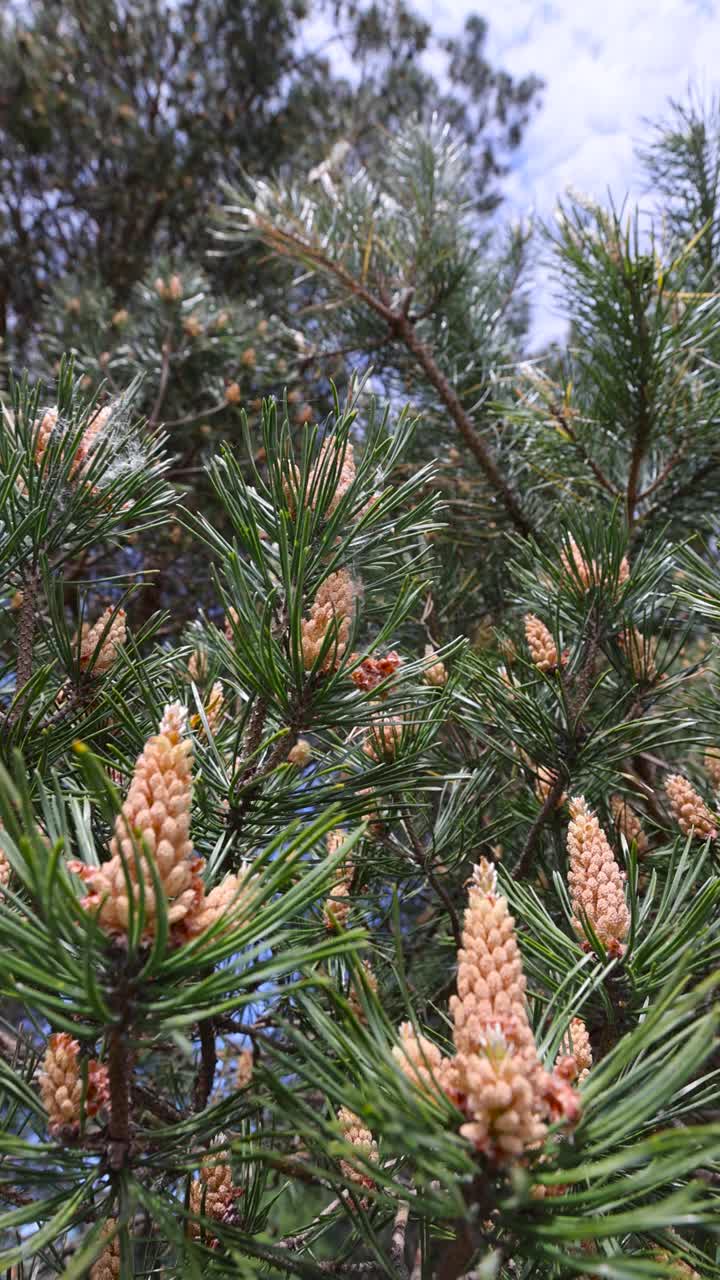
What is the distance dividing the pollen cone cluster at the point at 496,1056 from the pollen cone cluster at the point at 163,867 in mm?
111

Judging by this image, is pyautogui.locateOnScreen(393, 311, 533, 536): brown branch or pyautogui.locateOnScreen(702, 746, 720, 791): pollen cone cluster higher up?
pyautogui.locateOnScreen(393, 311, 533, 536): brown branch

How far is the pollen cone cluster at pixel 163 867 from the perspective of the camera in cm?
35

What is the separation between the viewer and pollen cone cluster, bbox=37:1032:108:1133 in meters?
0.39

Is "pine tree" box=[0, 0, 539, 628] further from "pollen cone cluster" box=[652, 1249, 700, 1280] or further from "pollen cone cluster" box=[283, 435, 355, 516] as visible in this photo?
"pollen cone cluster" box=[652, 1249, 700, 1280]

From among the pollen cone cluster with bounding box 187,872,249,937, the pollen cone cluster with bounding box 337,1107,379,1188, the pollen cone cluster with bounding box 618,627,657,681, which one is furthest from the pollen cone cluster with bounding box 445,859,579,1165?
the pollen cone cluster with bounding box 618,627,657,681

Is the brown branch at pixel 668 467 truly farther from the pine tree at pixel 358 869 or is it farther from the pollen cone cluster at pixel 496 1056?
the pollen cone cluster at pixel 496 1056

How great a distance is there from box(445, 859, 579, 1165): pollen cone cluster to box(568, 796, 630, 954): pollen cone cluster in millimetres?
150

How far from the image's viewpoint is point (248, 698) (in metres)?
0.57

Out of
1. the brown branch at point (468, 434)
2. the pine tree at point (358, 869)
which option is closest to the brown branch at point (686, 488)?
the pine tree at point (358, 869)

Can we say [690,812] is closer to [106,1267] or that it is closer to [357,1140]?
[357,1140]

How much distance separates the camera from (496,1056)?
32cm

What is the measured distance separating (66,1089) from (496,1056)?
22 cm

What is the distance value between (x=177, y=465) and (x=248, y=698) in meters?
1.58

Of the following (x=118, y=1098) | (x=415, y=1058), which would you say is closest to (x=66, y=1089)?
(x=118, y=1098)
